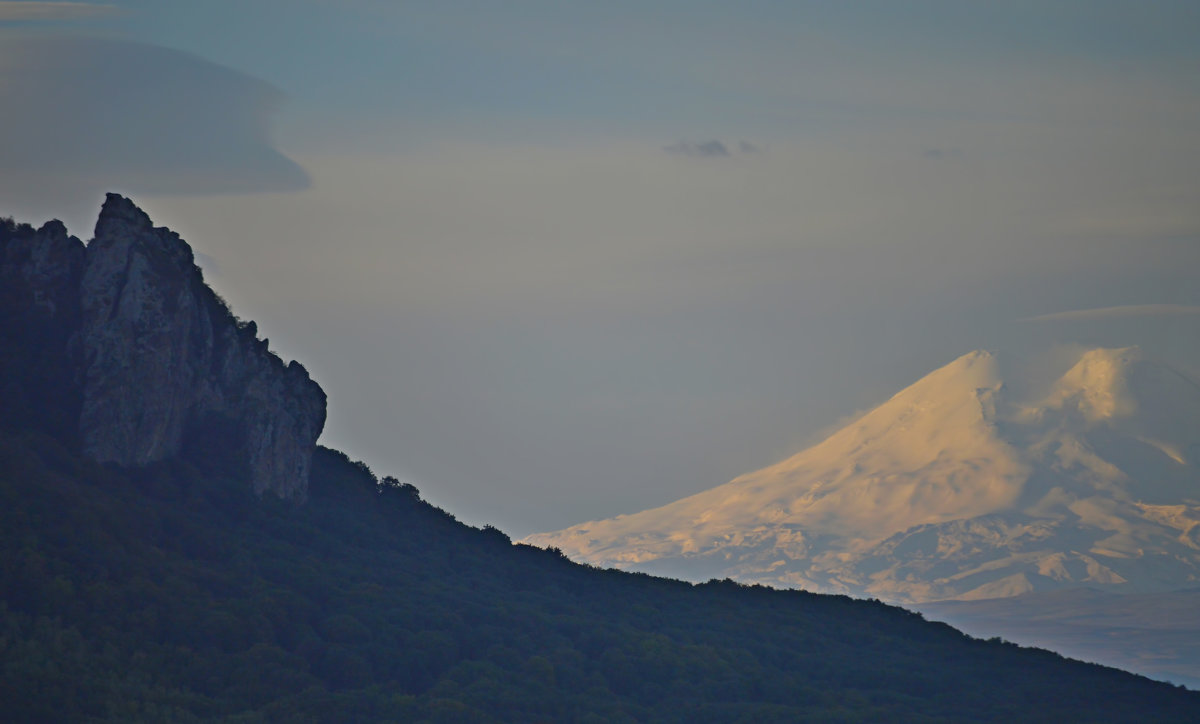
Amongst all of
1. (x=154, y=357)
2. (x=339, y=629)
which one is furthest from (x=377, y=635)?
(x=154, y=357)

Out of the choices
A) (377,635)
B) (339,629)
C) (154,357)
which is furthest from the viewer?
(377,635)

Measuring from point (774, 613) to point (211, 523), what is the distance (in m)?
63.9

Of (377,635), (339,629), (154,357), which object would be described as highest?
(154,357)

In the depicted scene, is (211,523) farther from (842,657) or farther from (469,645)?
(842,657)

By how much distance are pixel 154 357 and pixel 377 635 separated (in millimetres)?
32664

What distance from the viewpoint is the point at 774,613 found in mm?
167500

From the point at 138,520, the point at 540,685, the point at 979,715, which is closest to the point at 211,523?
the point at 138,520

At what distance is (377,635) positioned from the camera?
448 ft

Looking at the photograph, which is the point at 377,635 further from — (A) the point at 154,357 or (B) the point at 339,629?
(A) the point at 154,357

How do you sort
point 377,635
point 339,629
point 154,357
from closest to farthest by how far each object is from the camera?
point 339,629 < point 154,357 < point 377,635

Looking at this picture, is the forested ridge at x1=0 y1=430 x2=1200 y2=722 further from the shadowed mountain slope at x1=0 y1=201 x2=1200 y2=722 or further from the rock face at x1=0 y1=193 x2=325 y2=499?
the rock face at x1=0 y1=193 x2=325 y2=499

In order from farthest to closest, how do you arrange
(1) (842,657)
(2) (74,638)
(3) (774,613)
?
(3) (774,613) < (1) (842,657) < (2) (74,638)

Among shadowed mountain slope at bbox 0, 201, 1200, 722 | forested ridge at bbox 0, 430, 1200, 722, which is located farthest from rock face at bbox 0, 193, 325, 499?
forested ridge at bbox 0, 430, 1200, 722

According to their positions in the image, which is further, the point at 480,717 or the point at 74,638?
the point at 480,717
